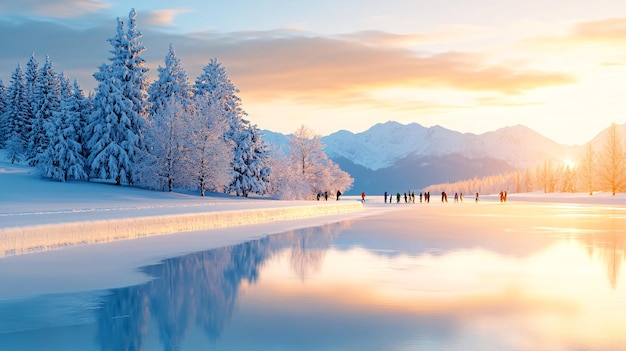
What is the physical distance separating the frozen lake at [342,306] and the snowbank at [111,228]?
222 centimetres

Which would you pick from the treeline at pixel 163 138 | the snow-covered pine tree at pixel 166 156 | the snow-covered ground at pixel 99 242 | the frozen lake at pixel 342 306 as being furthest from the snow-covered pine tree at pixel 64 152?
the frozen lake at pixel 342 306

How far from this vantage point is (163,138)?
6400cm

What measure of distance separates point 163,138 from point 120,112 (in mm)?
7160

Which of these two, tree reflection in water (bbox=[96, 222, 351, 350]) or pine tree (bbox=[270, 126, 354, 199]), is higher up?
pine tree (bbox=[270, 126, 354, 199])

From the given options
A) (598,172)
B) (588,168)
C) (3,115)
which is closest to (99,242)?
(3,115)

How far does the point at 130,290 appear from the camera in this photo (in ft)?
37.8

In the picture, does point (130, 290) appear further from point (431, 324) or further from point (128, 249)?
point (128, 249)

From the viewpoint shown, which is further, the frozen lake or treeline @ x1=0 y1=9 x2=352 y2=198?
treeline @ x1=0 y1=9 x2=352 y2=198

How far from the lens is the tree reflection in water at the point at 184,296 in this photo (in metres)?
8.15

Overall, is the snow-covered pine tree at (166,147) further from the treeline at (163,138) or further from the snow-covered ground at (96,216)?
the snow-covered ground at (96,216)

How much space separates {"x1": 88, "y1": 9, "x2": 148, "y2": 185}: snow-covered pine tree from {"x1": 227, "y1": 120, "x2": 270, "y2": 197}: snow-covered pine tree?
35.6 ft

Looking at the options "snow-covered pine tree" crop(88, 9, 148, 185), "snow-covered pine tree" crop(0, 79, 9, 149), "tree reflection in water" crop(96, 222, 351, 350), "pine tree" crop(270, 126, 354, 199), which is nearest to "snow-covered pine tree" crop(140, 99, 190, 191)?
"snow-covered pine tree" crop(88, 9, 148, 185)

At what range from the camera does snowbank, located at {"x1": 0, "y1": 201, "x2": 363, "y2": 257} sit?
57.9 feet

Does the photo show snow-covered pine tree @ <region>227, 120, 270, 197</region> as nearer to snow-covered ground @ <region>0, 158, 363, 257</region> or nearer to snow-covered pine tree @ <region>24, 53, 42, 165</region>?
snow-covered ground @ <region>0, 158, 363, 257</region>
